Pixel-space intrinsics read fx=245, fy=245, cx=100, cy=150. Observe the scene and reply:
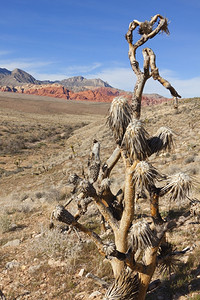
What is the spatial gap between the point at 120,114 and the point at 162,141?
715 mm

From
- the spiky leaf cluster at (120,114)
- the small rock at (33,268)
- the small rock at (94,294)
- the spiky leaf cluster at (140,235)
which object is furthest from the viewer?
the small rock at (33,268)

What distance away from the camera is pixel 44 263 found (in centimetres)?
639

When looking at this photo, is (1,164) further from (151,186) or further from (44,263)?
(151,186)

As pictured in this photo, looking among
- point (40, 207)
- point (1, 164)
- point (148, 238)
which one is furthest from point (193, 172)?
point (1, 164)

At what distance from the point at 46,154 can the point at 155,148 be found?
1296 inches

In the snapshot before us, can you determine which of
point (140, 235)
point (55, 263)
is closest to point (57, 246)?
point (55, 263)

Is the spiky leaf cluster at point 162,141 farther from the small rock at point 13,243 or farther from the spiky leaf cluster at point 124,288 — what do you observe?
the small rock at point 13,243

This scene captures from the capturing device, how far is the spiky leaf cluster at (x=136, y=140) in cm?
319

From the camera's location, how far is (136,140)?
10.6 feet

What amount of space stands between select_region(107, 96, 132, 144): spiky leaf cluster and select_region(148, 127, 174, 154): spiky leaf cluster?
45 cm

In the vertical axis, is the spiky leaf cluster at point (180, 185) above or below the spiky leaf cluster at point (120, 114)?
below

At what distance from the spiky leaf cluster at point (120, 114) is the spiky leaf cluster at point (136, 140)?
9.4 inches

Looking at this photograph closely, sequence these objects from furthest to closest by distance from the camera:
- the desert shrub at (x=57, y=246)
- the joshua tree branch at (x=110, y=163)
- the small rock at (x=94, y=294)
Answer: the desert shrub at (x=57, y=246)
the small rock at (x=94, y=294)
the joshua tree branch at (x=110, y=163)

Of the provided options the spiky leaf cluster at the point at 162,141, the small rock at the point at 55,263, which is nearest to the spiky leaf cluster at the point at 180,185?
the spiky leaf cluster at the point at 162,141
